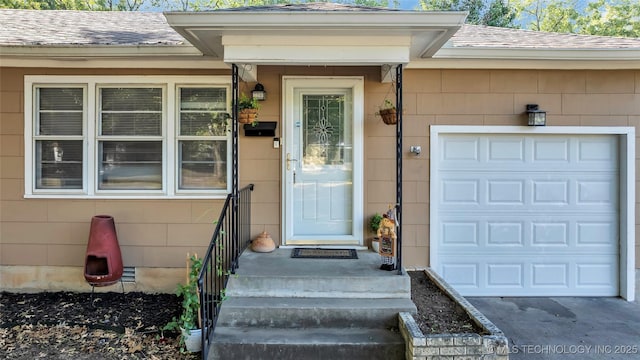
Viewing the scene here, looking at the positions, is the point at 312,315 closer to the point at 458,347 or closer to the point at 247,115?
the point at 458,347

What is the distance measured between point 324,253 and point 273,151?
4.18 feet

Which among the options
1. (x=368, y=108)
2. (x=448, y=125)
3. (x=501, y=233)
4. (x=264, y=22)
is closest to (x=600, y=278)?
(x=501, y=233)

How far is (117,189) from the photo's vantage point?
178 inches

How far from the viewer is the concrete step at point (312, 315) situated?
3244 mm

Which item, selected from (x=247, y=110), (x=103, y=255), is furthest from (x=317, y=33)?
(x=103, y=255)

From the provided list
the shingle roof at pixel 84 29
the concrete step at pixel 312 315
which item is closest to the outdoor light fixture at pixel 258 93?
the shingle roof at pixel 84 29

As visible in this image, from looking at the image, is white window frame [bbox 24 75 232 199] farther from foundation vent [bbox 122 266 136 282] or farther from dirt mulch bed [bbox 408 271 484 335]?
dirt mulch bed [bbox 408 271 484 335]

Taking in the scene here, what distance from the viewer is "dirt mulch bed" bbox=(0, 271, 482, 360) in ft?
10.3

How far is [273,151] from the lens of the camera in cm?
448

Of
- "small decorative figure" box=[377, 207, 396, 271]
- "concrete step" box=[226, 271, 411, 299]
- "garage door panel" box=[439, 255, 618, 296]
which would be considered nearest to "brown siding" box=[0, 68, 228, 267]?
"concrete step" box=[226, 271, 411, 299]

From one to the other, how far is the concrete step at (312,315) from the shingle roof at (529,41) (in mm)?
2841

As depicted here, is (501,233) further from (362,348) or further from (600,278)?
(362,348)

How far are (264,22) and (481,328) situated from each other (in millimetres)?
2970

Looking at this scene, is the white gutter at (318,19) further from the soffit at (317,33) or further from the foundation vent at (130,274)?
the foundation vent at (130,274)
